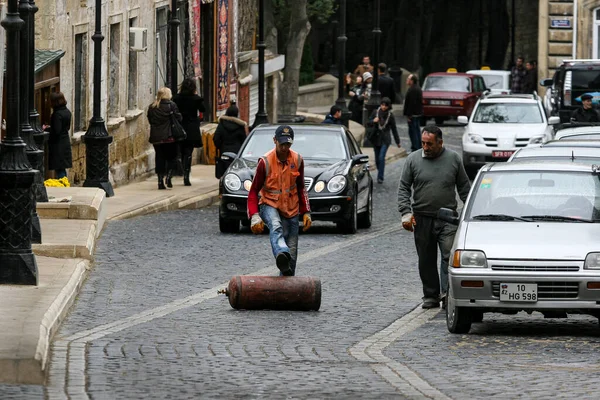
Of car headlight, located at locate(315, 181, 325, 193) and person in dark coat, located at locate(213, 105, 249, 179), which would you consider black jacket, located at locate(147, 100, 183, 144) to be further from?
car headlight, located at locate(315, 181, 325, 193)

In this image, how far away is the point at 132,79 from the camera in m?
33.2

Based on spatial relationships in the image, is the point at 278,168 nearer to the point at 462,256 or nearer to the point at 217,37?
the point at 462,256

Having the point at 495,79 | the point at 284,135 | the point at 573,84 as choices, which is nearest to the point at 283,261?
the point at 284,135

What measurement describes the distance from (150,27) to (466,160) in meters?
7.03

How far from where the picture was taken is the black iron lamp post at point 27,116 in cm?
1825

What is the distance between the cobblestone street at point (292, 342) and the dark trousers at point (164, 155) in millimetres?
7830

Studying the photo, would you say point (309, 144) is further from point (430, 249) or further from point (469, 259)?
point (469, 259)

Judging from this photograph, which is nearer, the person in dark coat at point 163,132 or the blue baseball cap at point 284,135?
the blue baseball cap at point 284,135

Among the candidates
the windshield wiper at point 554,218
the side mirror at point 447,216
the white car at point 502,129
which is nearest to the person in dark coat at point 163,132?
the white car at point 502,129

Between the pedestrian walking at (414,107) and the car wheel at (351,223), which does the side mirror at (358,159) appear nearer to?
the car wheel at (351,223)

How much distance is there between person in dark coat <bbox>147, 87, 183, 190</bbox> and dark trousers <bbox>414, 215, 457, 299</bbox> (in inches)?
483

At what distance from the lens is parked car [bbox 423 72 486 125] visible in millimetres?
52875

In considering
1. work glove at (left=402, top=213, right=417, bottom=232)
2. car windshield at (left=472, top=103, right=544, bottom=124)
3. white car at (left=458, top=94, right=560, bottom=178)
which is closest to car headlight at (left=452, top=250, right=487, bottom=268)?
work glove at (left=402, top=213, right=417, bottom=232)

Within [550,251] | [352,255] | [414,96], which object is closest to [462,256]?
[550,251]
